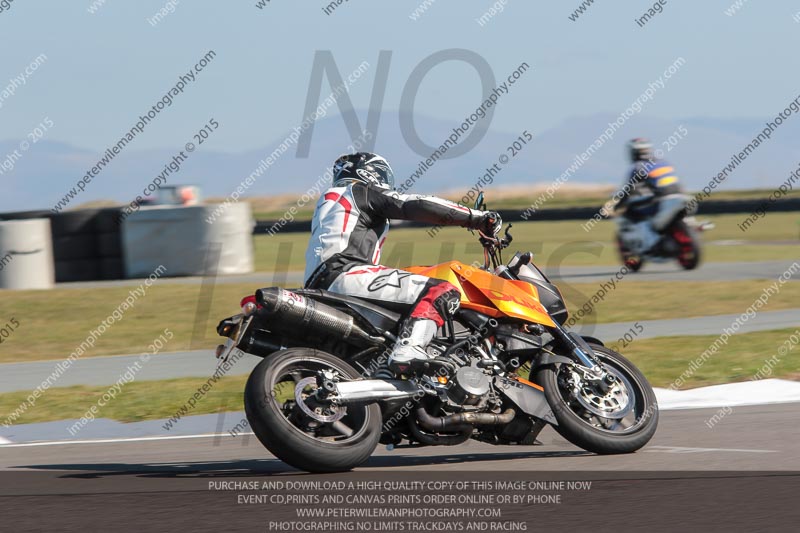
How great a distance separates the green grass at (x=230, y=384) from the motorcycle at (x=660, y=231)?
7.19m

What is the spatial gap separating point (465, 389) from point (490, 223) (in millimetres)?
1014

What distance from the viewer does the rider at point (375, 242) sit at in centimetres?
672

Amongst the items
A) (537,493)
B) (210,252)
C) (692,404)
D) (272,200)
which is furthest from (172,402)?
(272,200)

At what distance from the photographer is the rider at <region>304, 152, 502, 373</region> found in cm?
672

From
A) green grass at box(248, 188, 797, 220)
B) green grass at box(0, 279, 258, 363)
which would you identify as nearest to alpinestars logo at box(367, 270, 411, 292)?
green grass at box(0, 279, 258, 363)

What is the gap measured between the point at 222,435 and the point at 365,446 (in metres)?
2.32

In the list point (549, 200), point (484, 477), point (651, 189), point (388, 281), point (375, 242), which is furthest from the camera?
point (549, 200)

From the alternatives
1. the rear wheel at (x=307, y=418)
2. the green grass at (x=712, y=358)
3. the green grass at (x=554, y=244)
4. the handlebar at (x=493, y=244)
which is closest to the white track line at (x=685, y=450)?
the handlebar at (x=493, y=244)

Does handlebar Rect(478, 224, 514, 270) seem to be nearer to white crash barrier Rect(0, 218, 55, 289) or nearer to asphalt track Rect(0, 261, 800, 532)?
asphalt track Rect(0, 261, 800, 532)

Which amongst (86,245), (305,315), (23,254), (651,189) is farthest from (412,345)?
(86,245)

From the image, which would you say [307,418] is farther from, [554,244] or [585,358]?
[554,244]

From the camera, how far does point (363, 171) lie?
280 inches

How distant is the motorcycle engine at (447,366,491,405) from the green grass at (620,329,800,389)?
3699mm

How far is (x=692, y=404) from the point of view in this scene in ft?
29.6
